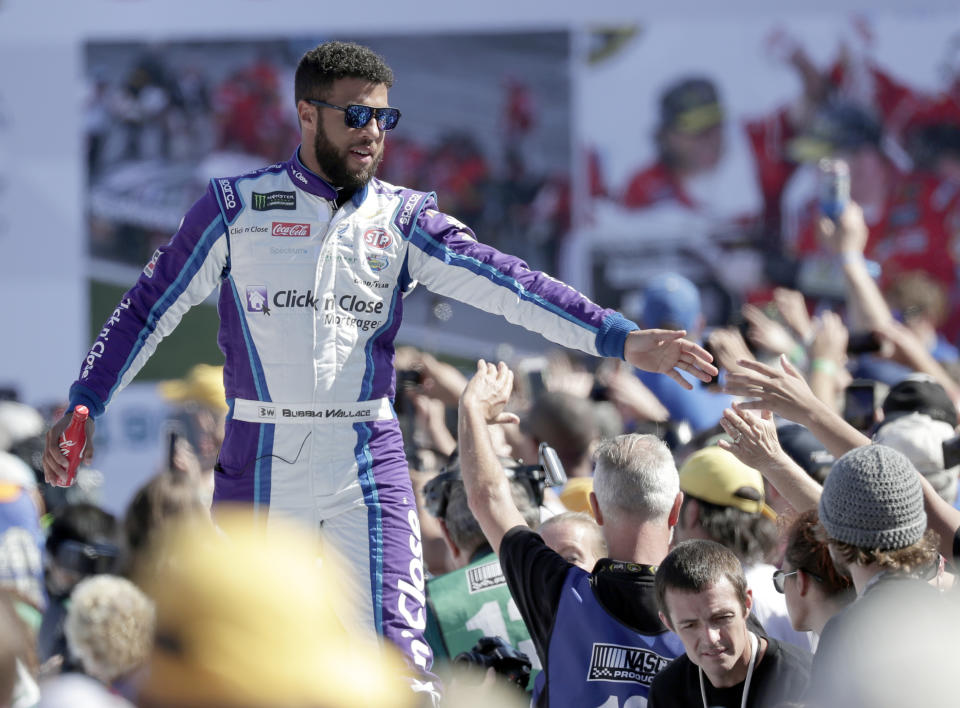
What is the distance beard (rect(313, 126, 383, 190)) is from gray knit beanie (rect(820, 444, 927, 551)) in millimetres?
1446

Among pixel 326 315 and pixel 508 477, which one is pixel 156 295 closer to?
pixel 326 315

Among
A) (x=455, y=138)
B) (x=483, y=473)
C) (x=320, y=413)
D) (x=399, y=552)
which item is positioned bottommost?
(x=399, y=552)

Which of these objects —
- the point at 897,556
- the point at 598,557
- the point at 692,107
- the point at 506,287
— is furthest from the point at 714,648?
the point at 692,107

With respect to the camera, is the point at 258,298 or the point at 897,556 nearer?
the point at 897,556

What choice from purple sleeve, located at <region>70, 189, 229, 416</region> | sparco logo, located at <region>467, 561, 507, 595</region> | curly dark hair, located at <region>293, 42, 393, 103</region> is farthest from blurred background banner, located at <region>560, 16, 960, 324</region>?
purple sleeve, located at <region>70, 189, 229, 416</region>

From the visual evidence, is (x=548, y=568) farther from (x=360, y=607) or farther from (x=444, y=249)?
(x=444, y=249)

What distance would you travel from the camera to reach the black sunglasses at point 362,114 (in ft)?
10.7

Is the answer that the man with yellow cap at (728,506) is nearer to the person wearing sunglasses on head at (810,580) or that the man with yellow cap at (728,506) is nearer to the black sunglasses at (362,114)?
the person wearing sunglasses on head at (810,580)

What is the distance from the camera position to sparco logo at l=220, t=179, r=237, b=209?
3303 mm

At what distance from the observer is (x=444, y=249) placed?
11.1 ft

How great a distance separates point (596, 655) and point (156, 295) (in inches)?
56.6

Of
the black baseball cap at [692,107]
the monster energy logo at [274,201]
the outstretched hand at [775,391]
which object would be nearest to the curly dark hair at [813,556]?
the outstretched hand at [775,391]

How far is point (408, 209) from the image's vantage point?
3.41 meters

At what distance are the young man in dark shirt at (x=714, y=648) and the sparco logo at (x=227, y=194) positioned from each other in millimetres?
1423
